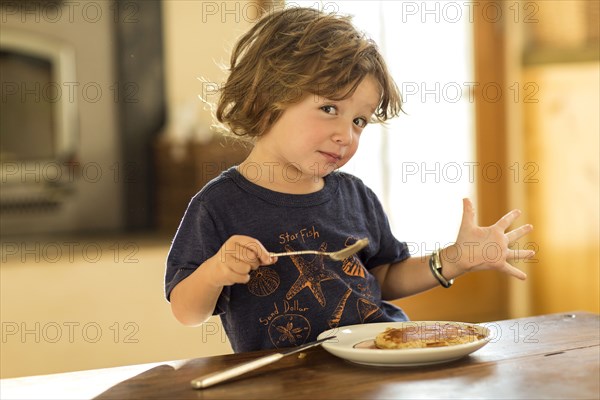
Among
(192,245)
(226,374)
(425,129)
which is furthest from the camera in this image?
(425,129)

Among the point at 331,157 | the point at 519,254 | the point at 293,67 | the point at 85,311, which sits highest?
the point at 293,67

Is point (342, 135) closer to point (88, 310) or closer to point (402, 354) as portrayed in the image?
point (402, 354)

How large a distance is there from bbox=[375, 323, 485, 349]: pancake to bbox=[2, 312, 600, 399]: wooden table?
0.09ft

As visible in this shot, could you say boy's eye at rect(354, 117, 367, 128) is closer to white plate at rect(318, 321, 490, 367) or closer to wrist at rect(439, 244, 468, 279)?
wrist at rect(439, 244, 468, 279)

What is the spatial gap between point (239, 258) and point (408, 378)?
264mm

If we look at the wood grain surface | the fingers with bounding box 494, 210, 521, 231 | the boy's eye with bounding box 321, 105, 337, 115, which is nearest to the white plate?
the wood grain surface

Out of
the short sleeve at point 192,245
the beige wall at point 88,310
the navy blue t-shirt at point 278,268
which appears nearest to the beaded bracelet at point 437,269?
the navy blue t-shirt at point 278,268

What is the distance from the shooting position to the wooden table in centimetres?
85

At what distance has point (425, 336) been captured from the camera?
3.34 ft

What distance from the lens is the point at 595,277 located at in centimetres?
331

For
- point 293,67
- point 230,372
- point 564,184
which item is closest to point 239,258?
point 230,372

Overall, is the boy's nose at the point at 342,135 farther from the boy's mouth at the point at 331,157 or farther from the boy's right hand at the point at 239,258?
the boy's right hand at the point at 239,258

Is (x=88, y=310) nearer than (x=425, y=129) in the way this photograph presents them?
Yes

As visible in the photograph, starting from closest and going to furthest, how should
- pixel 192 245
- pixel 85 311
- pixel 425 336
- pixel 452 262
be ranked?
pixel 425 336
pixel 192 245
pixel 452 262
pixel 85 311
